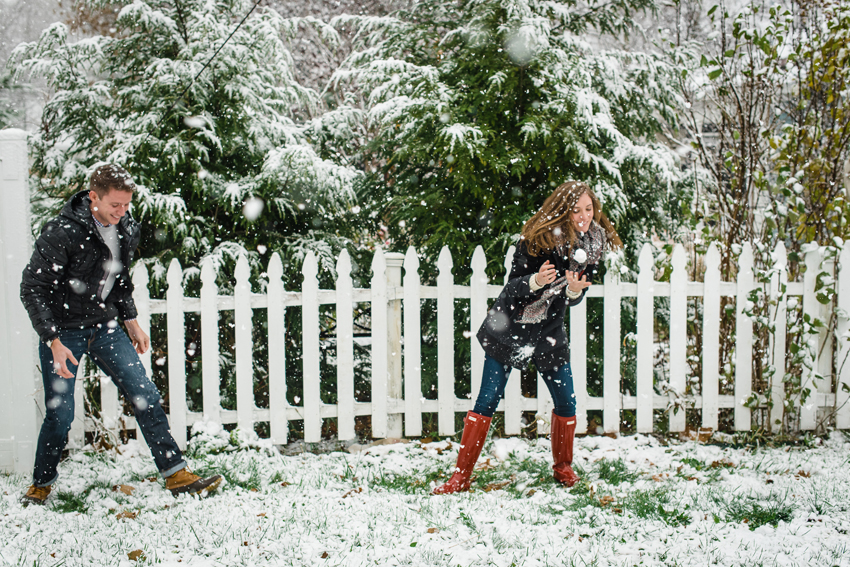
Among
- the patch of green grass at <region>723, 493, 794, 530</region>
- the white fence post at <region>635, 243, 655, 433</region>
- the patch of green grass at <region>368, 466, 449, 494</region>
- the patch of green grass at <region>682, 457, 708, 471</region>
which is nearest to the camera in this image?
the patch of green grass at <region>723, 493, 794, 530</region>

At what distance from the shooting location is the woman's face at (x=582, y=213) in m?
2.87

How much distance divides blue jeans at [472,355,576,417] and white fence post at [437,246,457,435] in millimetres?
716

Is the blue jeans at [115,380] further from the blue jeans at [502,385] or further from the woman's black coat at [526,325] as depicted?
the woman's black coat at [526,325]

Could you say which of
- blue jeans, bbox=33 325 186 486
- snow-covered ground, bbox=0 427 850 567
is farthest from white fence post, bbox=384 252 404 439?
blue jeans, bbox=33 325 186 486

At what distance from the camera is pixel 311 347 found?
3.68 m

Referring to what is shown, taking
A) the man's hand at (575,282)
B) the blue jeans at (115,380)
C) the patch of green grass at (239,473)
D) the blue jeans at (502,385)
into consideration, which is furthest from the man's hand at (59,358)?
the man's hand at (575,282)

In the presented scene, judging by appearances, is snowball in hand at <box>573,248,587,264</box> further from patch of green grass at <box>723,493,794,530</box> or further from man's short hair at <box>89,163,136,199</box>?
man's short hair at <box>89,163,136,199</box>

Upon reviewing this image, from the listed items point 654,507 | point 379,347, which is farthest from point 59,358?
point 654,507

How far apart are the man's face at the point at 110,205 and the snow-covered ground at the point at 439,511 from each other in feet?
4.52

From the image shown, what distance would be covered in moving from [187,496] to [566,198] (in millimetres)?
2361

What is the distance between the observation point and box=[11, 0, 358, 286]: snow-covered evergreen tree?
3.78m

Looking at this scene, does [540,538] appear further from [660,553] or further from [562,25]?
[562,25]

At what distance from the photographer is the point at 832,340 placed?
155 inches

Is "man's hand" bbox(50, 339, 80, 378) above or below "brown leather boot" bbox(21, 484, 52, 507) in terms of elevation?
Result: above
